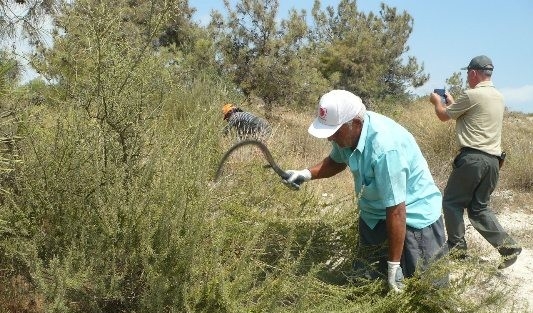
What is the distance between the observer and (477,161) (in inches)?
179

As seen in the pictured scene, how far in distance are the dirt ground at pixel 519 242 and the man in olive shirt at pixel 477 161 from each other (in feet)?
0.71

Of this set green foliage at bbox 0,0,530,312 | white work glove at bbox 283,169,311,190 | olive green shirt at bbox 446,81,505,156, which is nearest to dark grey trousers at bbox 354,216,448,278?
green foliage at bbox 0,0,530,312

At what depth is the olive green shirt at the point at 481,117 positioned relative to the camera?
15.2 feet

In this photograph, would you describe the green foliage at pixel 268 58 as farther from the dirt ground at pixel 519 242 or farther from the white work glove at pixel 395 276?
the white work glove at pixel 395 276

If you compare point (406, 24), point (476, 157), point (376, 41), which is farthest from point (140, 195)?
point (406, 24)

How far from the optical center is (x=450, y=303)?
2758 millimetres

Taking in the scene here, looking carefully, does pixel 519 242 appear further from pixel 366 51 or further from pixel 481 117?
pixel 366 51

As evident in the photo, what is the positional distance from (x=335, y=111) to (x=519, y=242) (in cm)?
380

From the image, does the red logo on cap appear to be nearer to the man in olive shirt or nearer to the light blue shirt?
the light blue shirt

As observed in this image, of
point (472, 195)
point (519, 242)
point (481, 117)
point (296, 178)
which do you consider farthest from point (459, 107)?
point (296, 178)

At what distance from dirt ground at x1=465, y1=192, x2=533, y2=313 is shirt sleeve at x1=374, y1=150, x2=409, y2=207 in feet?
2.17

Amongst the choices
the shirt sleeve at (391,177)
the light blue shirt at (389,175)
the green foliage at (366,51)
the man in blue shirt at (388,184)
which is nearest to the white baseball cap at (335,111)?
the man in blue shirt at (388,184)

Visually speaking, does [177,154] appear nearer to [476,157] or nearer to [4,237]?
[4,237]

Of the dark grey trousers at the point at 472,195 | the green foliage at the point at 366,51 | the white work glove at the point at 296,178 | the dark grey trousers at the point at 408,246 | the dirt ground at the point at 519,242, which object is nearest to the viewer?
the dark grey trousers at the point at 408,246
